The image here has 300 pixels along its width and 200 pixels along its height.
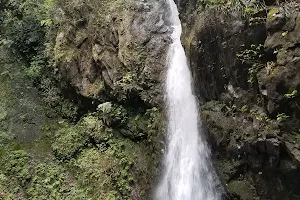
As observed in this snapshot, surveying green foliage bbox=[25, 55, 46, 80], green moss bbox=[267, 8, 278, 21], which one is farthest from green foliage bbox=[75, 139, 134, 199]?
green moss bbox=[267, 8, 278, 21]

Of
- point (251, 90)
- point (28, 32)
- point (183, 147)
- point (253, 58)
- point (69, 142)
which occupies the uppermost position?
point (28, 32)

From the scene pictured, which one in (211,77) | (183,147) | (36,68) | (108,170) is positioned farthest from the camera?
(36,68)

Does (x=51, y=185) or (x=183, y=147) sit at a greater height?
(x=183, y=147)

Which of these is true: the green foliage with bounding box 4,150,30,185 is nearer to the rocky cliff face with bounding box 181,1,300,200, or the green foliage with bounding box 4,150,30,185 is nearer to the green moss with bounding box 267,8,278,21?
the rocky cliff face with bounding box 181,1,300,200

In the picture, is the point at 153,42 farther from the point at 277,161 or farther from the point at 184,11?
the point at 277,161

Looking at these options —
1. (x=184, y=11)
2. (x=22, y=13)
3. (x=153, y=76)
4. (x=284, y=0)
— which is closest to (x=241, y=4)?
(x=284, y=0)

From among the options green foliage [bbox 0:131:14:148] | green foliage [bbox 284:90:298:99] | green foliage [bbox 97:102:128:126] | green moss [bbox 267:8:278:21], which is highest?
green moss [bbox 267:8:278:21]

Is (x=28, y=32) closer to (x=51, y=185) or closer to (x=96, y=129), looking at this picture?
(x=96, y=129)

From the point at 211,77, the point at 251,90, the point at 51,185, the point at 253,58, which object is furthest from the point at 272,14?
the point at 51,185
